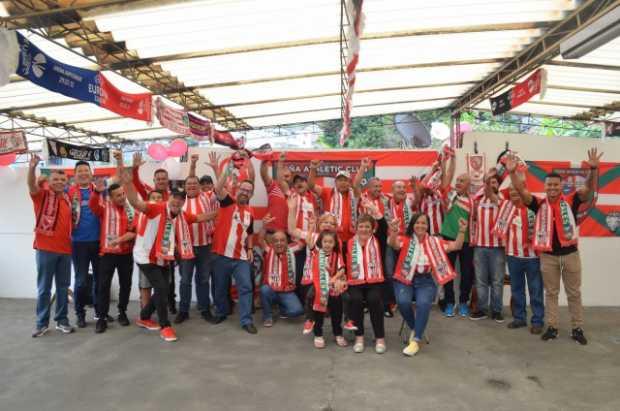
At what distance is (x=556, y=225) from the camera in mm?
3936

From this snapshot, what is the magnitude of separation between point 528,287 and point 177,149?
4.49m

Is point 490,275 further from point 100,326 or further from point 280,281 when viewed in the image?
point 100,326

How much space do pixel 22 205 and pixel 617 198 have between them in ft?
25.5

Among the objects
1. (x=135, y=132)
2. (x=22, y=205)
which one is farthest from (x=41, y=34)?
(x=135, y=132)

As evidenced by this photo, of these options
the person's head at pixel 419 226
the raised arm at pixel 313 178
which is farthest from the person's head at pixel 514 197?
the raised arm at pixel 313 178

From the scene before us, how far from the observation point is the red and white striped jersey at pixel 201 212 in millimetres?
4590

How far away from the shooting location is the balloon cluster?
5.57 metres

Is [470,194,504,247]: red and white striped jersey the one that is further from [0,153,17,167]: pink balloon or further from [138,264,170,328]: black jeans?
[0,153,17,167]: pink balloon

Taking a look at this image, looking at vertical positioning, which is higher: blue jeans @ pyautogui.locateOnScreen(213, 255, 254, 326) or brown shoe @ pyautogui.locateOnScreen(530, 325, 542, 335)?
blue jeans @ pyautogui.locateOnScreen(213, 255, 254, 326)

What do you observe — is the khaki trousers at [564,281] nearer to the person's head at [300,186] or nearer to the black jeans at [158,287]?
the person's head at [300,186]

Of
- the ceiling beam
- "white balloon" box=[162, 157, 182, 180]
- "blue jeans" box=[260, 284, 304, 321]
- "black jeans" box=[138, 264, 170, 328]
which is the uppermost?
the ceiling beam

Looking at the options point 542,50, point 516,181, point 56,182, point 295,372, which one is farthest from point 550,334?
point 542,50

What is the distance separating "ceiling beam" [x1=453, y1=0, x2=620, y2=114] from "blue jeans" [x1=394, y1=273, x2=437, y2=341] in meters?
4.17

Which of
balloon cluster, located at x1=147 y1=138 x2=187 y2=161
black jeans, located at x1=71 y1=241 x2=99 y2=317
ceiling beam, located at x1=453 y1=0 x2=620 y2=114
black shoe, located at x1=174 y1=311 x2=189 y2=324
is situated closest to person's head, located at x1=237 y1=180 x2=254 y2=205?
black shoe, located at x1=174 y1=311 x2=189 y2=324
